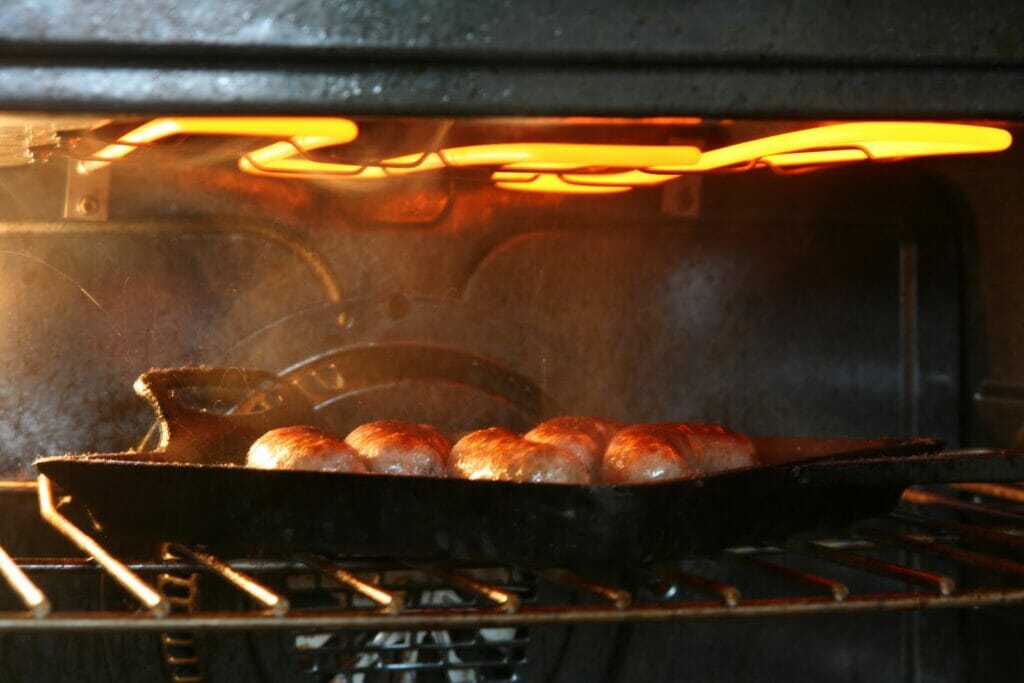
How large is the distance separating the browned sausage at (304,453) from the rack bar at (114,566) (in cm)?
22

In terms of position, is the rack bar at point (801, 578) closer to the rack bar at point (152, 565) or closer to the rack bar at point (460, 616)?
the rack bar at point (460, 616)

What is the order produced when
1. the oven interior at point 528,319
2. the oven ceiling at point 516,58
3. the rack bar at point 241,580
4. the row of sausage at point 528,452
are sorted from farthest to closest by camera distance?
the oven interior at point 528,319, the row of sausage at point 528,452, the rack bar at point 241,580, the oven ceiling at point 516,58

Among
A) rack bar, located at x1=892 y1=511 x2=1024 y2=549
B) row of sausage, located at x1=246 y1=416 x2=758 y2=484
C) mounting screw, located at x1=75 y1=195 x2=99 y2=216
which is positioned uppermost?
mounting screw, located at x1=75 y1=195 x2=99 y2=216

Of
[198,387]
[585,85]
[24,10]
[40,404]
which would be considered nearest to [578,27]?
[585,85]

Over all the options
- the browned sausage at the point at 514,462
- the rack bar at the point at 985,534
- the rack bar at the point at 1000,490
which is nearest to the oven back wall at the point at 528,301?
the rack bar at the point at 1000,490

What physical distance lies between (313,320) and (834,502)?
79 cm

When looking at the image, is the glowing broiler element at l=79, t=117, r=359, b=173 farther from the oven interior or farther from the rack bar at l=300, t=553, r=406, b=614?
the rack bar at l=300, t=553, r=406, b=614

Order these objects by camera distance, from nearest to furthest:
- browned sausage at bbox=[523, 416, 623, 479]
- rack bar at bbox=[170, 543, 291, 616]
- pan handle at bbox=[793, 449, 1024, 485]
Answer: rack bar at bbox=[170, 543, 291, 616], pan handle at bbox=[793, 449, 1024, 485], browned sausage at bbox=[523, 416, 623, 479]

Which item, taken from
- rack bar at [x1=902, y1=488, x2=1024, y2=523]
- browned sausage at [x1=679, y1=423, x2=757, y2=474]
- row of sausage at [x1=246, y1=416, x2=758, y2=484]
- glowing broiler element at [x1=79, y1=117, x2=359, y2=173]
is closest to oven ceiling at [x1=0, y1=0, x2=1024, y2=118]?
glowing broiler element at [x1=79, y1=117, x2=359, y2=173]

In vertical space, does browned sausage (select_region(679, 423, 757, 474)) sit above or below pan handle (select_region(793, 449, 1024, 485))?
above

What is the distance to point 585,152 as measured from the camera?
142cm

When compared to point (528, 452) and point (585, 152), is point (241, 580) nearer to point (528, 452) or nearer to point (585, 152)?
point (528, 452)

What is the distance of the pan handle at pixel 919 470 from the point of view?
1.22 meters

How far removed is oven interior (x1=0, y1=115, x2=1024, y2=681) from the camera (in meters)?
1.59
